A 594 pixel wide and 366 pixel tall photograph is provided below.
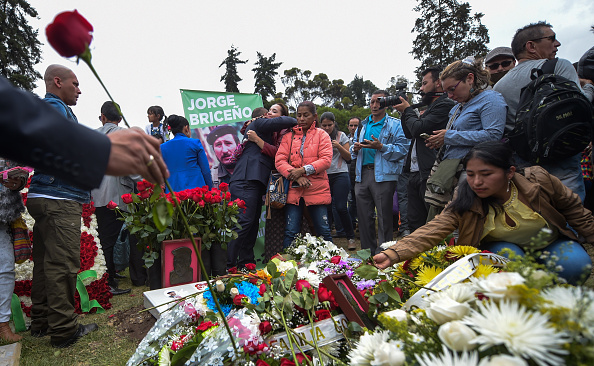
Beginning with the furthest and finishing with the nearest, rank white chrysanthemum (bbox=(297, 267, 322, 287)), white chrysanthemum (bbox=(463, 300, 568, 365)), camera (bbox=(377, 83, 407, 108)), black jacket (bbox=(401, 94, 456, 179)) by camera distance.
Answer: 1. camera (bbox=(377, 83, 407, 108))
2. black jacket (bbox=(401, 94, 456, 179))
3. white chrysanthemum (bbox=(297, 267, 322, 287))
4. white chrysanthemum (bbox=(463, 300, 568, 365))

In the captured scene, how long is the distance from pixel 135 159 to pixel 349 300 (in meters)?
0.97

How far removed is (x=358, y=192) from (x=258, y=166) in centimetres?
122

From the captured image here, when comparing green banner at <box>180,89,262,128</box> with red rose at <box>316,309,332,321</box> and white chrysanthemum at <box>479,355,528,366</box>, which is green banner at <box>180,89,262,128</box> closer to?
red rose at <box>316,309,332,321</box>

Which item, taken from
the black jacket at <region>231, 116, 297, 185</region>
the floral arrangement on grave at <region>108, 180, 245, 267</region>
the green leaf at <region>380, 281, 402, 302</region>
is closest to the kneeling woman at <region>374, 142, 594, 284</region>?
the green leaf at <region>380, 281, 402, 302</region>

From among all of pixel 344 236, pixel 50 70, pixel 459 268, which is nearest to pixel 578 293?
pixel 459 268

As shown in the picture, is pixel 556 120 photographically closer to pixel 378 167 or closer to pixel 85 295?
pixel 378 167

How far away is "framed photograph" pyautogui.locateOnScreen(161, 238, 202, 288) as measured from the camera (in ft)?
10.1

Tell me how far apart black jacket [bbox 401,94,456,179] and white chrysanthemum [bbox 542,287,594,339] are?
2.73 meters

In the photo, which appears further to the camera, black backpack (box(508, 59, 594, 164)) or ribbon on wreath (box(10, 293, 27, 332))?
ribbon on wreath (box(10, 293, 27, 332))

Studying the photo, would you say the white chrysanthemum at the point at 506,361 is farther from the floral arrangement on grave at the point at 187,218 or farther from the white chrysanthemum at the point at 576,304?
the floral arrangement on grave at the point at 187,218

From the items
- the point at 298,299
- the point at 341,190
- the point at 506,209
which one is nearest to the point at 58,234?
the point at 298,299

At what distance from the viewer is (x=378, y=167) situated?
13.4 feet

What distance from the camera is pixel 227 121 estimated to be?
6051 mm

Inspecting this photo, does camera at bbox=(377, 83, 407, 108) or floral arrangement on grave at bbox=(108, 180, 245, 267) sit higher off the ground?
camera at bbox=(377, 83, 407, 108)
